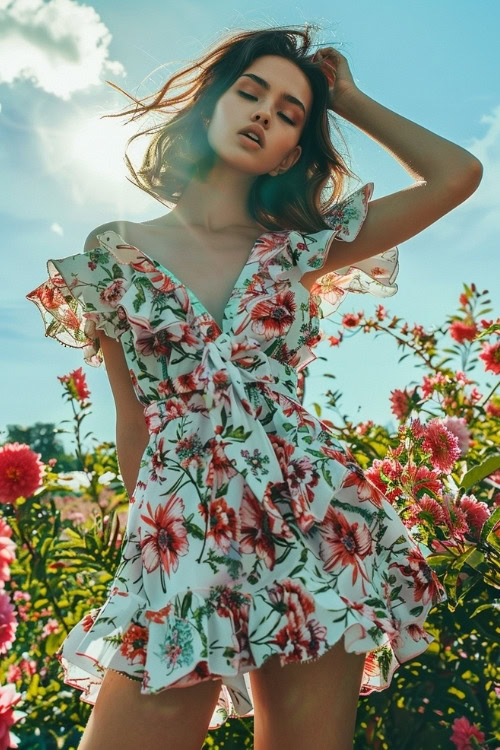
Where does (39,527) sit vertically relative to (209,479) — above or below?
above

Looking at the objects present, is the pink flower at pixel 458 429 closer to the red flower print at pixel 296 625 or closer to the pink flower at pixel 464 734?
the pink flower at pixel 464 734

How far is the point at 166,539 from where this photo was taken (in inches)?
48.1

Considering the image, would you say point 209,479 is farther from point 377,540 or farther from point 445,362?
point 445,362

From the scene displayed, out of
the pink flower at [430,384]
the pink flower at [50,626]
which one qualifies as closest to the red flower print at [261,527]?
the pink flower at [430,384]

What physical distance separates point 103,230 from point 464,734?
1431 millimetres

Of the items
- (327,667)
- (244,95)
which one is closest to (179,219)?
(244,95)

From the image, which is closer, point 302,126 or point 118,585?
point 118,585

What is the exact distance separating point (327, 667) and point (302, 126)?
1163 millimetres

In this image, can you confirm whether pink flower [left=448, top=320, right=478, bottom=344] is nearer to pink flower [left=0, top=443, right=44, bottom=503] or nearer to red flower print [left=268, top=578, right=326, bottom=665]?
pink flower [left=0, top=443, right=44, bottom=503]

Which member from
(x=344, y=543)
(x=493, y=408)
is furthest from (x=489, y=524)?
(x=493, y=408)

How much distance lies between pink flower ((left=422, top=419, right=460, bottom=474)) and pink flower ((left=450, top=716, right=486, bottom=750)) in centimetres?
62

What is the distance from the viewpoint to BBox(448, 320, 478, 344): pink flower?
3064 mm

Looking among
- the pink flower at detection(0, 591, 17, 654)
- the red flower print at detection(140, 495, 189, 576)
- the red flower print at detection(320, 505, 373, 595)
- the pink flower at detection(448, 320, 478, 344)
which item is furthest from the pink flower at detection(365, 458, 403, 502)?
the pink flower at detection(448, 320, 478, 344)

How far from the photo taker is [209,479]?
1.26m
